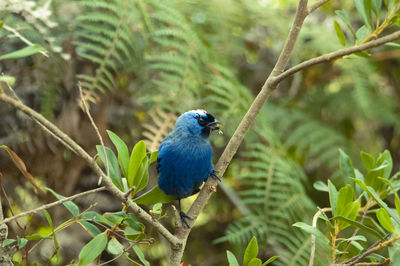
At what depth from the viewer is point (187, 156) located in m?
1.56

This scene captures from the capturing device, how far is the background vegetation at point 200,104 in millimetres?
2064

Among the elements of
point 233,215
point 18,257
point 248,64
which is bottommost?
point 18,257

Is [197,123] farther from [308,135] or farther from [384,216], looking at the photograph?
[308,135]

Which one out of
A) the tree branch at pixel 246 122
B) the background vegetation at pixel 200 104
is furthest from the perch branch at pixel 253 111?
the background vegetation at pixel 200 104

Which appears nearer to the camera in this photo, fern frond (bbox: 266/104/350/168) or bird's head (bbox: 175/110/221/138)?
bird's head (bbox: 175/110/221/138)

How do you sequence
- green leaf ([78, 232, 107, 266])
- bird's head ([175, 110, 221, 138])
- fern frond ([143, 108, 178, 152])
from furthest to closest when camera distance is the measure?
fern frond ([143, 108, 178, 152]), bird's head ([175, 110, 221, 138]), green leaf ([78, 232, 107, 266])

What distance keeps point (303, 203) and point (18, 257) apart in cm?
140

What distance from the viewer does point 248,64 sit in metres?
3.02

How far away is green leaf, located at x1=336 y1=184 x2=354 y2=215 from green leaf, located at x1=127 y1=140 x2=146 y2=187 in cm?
51

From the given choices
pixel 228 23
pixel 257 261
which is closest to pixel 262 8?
pixel 228 23

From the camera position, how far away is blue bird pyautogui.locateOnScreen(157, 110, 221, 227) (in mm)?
1468

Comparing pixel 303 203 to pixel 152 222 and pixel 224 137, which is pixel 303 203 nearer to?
pixel 224 137

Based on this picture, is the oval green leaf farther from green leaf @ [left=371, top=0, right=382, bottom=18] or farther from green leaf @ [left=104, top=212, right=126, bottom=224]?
green leaf @ [left=371, top=0, right=382, bottom=18]

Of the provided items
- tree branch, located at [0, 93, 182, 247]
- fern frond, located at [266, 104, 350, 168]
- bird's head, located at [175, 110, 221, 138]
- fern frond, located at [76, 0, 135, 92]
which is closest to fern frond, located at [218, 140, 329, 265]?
fern frond, located at [266, 104, 350, 168]
